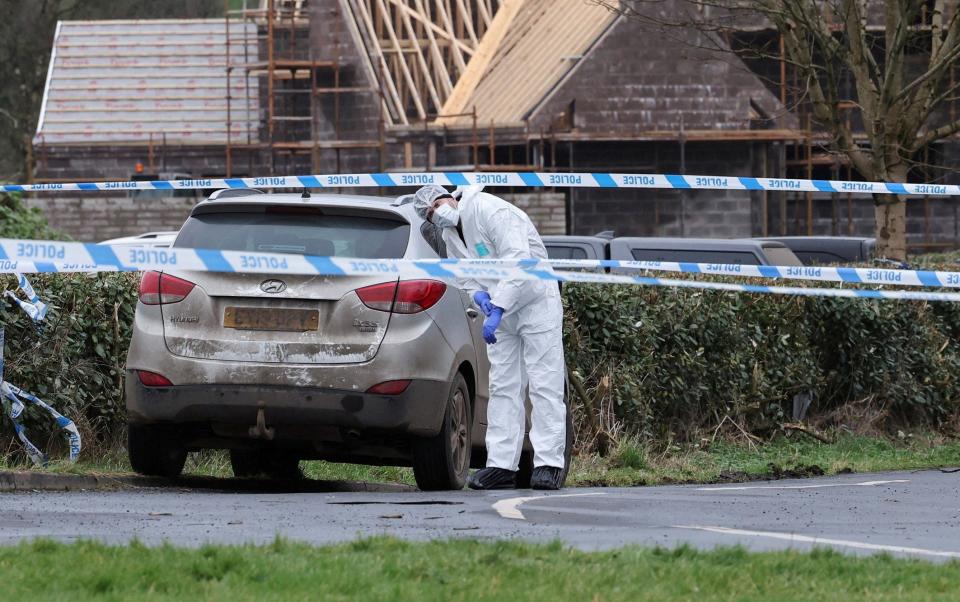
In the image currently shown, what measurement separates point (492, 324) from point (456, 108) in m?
26.0

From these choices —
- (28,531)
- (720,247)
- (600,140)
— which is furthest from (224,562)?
(600,140)

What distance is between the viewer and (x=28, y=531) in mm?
6805

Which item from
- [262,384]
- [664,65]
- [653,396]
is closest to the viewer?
[262,384]

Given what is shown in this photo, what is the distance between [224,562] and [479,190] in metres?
4.20

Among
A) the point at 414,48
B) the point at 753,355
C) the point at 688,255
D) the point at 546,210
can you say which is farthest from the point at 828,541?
the point at 414,48

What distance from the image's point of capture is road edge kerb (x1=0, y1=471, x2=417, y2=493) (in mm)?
8805

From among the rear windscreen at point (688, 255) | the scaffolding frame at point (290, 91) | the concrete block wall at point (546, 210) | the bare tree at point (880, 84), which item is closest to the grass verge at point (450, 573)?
the rear windscreen at point (688, 255)

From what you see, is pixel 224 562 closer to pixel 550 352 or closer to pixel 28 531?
pixel 28 531

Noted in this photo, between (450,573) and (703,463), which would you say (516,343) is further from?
(450,573)

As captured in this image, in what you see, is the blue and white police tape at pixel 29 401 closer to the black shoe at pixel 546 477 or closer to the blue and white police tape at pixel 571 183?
the blue and white police tape at pixel 571 183

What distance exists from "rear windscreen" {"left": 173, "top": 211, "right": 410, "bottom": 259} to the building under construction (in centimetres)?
2309

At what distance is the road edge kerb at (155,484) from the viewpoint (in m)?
8.80

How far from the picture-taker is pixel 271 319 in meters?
8.70

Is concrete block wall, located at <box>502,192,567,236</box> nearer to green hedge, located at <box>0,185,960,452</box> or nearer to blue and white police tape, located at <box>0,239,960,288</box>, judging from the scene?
green hedge, located at <box>0,185,960,452</box>
